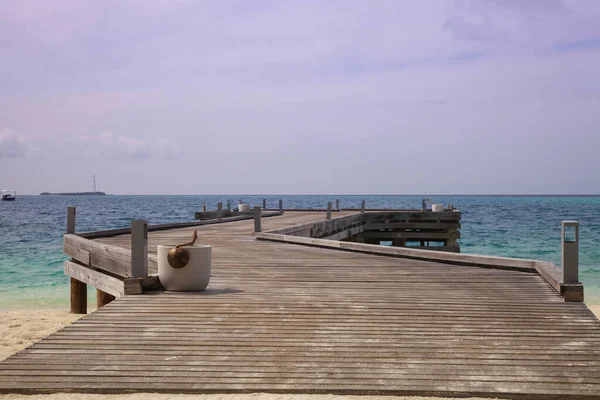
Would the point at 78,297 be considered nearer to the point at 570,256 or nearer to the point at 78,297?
the point at 78,297

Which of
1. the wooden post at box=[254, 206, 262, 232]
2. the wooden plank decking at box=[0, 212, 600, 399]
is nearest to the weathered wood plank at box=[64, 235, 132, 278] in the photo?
the wooden plank decking at box=[0, 212, 600, 399]

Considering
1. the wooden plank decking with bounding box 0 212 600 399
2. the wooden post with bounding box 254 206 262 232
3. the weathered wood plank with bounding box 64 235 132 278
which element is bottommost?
the wooden plank decking with bounding box 0 212 600 399

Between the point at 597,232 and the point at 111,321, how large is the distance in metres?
49.6

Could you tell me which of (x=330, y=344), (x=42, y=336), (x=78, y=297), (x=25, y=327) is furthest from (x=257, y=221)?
(x=330, y=344)

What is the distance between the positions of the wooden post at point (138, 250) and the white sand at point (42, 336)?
276 centimetres

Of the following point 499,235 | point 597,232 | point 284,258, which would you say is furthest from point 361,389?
point 597,232

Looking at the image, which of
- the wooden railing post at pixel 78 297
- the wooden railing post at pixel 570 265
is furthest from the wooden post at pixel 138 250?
the wooden railing post at pixel 78 297

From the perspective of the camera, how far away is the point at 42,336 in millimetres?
10852

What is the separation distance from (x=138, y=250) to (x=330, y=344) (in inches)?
113

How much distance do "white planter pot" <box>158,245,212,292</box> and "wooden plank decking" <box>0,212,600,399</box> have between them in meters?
0.22

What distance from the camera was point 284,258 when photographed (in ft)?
34.4

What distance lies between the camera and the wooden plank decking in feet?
14.9

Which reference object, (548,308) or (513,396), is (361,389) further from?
(548,308)

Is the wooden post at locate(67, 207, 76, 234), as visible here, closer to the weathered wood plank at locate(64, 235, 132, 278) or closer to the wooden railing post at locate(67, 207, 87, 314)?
the wooden railing post at locate(67, 207, 87, 314)
